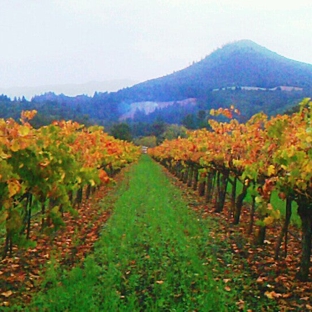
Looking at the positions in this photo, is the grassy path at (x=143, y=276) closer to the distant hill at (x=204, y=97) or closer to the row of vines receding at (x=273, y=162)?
the row of vines receding at (x=273, y=162)

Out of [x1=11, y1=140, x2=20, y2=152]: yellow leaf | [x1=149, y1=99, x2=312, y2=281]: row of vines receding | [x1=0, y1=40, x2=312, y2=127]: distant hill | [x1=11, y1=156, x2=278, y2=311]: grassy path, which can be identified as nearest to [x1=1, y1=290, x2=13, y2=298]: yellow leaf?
[x1=11, y1=156, x2=278, y2=311]: grassy path

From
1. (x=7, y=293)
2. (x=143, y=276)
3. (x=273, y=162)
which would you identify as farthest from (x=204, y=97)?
(x=7, y=293)

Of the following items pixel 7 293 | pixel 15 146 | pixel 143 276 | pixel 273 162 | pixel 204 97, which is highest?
pixel 204 97

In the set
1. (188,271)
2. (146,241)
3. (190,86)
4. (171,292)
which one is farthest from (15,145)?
(190,86)

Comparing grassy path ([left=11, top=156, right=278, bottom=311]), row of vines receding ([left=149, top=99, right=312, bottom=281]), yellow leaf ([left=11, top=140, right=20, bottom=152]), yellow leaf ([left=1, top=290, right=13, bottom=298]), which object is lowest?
grassy path ([left=11, top=156, right=278, bottom=311])

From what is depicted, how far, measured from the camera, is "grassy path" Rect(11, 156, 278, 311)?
5199 millimetres

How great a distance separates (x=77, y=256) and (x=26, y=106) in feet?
338

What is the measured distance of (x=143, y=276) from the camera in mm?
6258

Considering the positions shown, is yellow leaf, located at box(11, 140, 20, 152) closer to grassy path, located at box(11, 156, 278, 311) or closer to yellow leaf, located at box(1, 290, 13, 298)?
grassy path, located at box(11, 156, 278, 311)

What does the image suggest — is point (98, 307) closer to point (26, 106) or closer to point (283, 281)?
point (283, 281)

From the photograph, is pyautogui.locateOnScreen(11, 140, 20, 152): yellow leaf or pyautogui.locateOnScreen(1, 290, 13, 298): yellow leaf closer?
pyautogui.locateOnScreen(11, 140, 20, 152): yellow leaf

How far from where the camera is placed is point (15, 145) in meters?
3.91

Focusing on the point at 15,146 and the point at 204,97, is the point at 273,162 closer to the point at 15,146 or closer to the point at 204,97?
Result: the point at 15,146

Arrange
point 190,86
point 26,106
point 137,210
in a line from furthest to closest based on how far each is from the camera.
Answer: point 190,86
point 26,106
point 137,210
